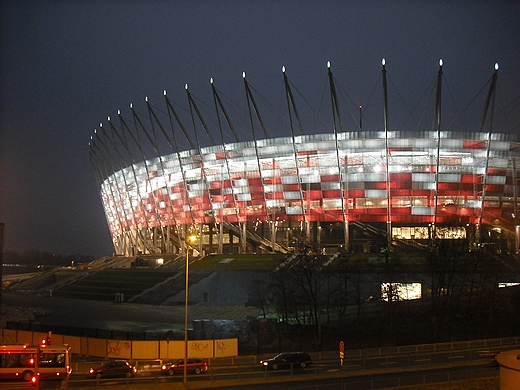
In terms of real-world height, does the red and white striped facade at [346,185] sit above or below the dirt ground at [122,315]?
above

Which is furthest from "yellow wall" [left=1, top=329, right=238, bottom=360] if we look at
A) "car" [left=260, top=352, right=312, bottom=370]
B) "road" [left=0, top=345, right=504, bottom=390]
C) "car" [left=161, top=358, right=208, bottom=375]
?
"car" [left=260, top=352, right=312, bottom=370]

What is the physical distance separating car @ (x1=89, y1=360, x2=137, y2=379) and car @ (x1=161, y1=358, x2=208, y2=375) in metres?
1.36

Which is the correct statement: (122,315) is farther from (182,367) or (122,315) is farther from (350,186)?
(350,186)

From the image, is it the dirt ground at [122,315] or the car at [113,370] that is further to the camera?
the dirt ground at [122,315]

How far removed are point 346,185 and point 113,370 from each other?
5109cm

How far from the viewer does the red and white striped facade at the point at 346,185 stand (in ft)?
225

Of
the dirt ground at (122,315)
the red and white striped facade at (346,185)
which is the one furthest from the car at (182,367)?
the red and white striped facade at (346,185)

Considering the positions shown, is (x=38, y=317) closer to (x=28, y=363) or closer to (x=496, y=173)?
(x=28, y=363)

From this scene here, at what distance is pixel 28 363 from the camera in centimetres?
2259

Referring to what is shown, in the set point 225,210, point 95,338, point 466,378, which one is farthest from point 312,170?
point 466,378

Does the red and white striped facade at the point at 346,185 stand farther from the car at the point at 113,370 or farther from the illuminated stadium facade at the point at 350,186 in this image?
the car at the point at 113,370

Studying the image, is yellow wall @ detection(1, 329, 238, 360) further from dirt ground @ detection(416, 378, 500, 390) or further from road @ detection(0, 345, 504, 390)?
dirt ground @ detection(416, 378, 500, 390)

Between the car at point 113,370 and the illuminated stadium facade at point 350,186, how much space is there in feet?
134

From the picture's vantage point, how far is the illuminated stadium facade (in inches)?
2699
